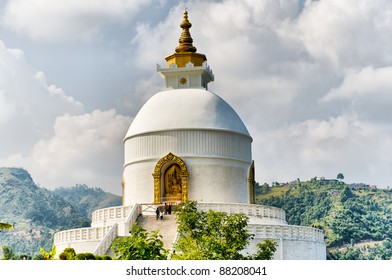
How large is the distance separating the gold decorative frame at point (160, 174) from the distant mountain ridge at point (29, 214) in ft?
130

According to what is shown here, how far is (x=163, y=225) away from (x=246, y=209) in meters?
4.00

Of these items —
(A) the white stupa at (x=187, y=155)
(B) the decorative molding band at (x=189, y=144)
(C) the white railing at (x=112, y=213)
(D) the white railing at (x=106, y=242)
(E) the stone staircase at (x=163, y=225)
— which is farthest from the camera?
(B) the decorative molding band at (x=189, y=144)

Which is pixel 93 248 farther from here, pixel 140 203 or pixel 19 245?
pixel 19 245

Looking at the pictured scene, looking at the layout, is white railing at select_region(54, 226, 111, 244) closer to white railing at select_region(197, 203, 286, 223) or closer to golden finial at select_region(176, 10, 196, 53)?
white railing at select_region(197, 203, 286, 223)

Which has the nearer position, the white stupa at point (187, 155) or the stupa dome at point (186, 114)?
the white stupa at point (187, 155)

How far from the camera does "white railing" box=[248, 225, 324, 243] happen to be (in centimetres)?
3350

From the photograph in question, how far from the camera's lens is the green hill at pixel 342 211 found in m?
74.5

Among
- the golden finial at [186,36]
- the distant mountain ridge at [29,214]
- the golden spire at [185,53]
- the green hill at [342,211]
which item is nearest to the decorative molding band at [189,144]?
the golden spire at [185,53]

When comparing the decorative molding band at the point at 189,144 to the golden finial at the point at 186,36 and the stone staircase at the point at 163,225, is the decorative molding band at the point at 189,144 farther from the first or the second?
the golden finial at the point at 186,36

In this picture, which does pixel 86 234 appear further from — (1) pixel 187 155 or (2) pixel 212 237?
(2) pixel 212 237

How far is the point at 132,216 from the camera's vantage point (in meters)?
34.3

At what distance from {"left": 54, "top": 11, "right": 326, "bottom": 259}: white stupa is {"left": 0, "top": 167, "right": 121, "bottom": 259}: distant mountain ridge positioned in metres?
38.1

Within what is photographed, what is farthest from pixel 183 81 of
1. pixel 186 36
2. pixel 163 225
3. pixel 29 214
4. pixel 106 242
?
pixel 29 214
